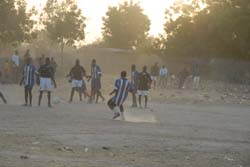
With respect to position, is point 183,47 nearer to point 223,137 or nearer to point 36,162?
point 223,137

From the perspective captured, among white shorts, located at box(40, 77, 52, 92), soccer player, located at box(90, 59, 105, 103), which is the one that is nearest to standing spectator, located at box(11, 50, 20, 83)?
soccer player, located at box(90, 59, 105, 103)

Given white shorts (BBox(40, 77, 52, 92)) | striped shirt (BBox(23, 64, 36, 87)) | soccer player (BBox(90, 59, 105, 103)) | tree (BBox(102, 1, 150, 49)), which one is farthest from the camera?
tree (BBox(102, 1, 150, 49))

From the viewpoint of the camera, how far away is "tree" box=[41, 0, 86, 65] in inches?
2147

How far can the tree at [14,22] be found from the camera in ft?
164

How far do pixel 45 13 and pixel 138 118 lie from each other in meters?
41.3

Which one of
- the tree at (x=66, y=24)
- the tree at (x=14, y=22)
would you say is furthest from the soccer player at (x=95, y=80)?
the tree at (x=66, y=24)

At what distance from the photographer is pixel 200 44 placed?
202 ft

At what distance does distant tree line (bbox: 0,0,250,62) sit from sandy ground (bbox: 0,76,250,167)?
1088 inches

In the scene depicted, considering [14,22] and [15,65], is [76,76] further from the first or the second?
[14,22]

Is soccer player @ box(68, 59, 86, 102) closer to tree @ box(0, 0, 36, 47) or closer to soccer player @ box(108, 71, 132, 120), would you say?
soccer player @ box(108, 71, 132, 120)

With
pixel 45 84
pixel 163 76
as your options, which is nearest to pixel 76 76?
pixel 45 84

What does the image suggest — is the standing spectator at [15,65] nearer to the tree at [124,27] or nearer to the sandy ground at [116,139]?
the sandy ground at [116,139]

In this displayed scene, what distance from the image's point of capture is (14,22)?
50406mm

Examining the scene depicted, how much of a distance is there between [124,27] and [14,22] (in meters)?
37.7
